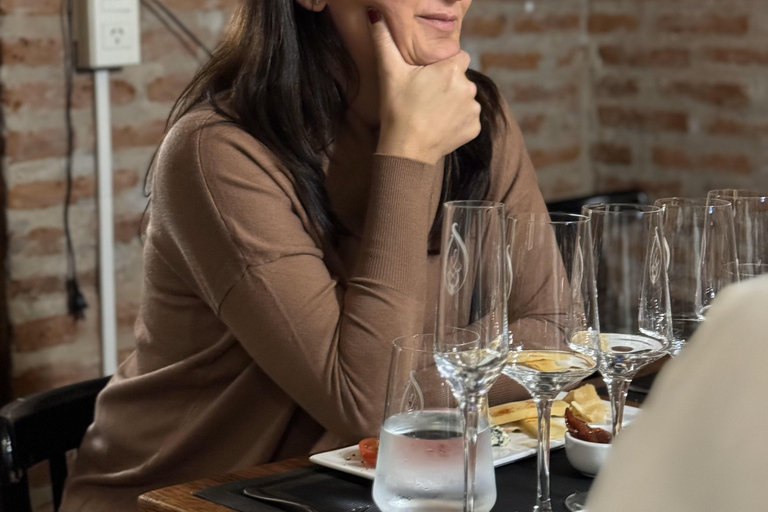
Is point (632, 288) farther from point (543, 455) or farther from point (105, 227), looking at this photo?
point (105, 227)

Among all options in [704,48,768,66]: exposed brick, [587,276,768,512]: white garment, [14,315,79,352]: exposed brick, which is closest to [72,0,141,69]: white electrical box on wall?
[14,315,79,352]: exposed brick

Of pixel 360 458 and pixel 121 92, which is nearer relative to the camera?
pixel 360 458

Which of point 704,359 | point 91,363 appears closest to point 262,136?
point 91,363

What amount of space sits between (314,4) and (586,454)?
2.46 ft

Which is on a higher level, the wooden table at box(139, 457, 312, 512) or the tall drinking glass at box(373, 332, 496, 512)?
the tall drinking glass at box(373, 332, 496, 512)

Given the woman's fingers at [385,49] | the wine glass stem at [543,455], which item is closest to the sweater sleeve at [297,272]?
the woman's fingers at [385,49]

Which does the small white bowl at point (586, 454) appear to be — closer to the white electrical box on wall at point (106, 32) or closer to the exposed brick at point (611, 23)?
the white electrical box on wall at point (106, 32)

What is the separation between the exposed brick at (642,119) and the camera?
2758 mm

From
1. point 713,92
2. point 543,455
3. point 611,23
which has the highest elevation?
point 611,23

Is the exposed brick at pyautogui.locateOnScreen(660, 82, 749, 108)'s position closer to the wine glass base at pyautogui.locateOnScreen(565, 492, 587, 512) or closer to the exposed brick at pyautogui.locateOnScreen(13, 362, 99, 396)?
the exposed brick at pyautogui.locateOnScreen(13, 362, 99, 396)

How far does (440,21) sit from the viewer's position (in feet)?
4.66

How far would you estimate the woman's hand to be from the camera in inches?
52.6

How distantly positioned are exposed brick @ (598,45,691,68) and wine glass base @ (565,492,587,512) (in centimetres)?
199

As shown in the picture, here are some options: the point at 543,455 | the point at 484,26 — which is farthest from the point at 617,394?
the point at 484,26
